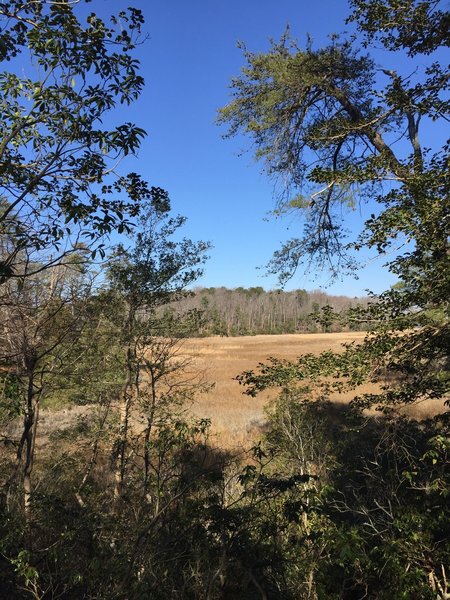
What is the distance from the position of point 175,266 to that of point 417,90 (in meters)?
7.43

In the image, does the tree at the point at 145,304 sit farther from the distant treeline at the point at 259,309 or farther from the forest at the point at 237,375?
the distant treeline at the point at 259,309

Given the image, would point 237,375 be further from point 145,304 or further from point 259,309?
point 259,309

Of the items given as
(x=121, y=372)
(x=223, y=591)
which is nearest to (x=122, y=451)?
(x=121, y=372)

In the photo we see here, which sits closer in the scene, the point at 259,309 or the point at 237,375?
the point at 237,375

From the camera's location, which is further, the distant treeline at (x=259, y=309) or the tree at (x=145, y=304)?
the distant treeline at (x=259, y=309)

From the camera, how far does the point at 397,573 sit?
17.1 feet

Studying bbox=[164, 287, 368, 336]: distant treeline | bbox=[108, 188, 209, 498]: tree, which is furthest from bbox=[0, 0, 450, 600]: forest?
bbox=[164, 287, 368, 336]: distant treeline

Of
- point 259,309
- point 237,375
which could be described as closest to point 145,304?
point 237,375

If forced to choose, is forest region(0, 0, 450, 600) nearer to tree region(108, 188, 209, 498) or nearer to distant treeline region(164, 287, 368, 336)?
tree region(108, 188, 209, 498)

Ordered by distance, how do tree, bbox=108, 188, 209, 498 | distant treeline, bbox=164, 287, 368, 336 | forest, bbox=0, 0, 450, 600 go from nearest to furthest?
1. forest, bbox=0, 0, 450, 600
2. tree, bbox=108, 188, 209, 498
3. distant treeline, bbox=164, 287, 368, 336

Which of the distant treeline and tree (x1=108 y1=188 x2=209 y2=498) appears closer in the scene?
tree (x1=108 y1=188 x2=209 y2=498)

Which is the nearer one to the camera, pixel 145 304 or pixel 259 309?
pixel 145 304

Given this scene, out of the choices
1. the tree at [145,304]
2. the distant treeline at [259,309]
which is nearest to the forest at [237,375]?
the tree at [145,304]

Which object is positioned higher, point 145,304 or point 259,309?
point 259,309
